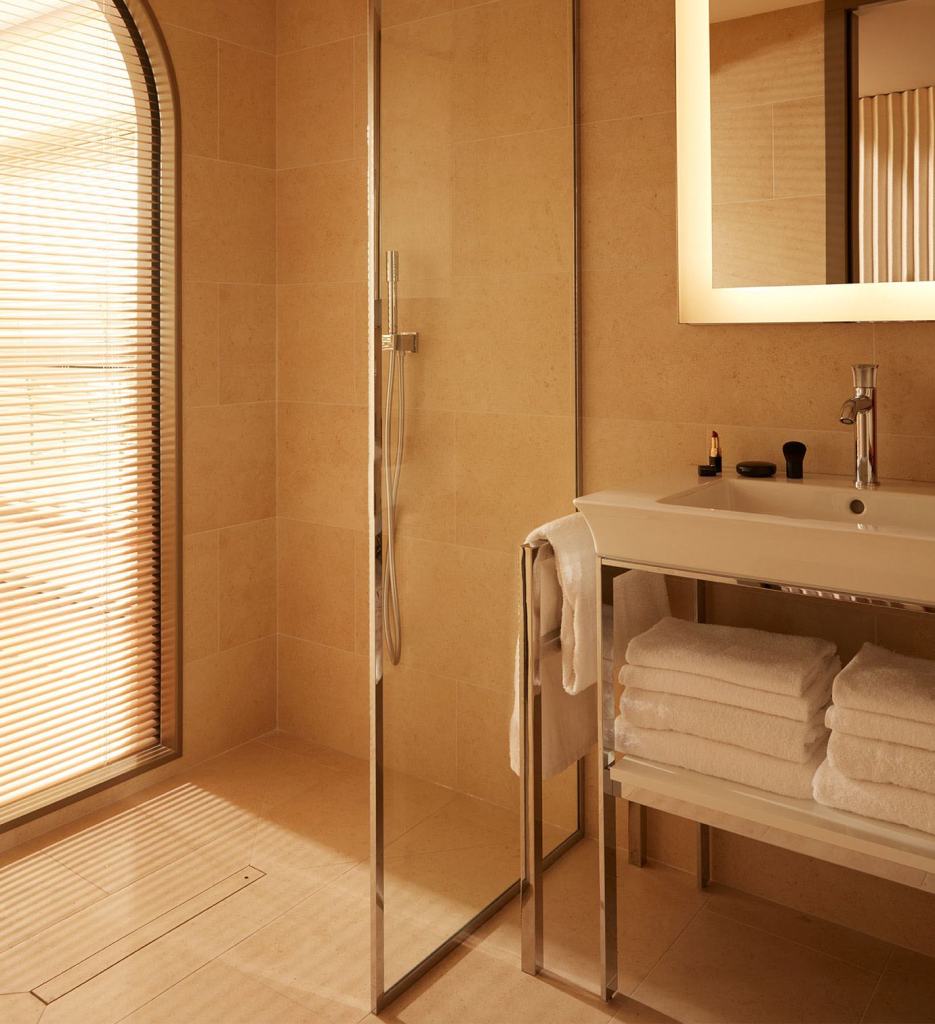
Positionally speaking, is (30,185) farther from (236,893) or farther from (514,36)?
(236,893)

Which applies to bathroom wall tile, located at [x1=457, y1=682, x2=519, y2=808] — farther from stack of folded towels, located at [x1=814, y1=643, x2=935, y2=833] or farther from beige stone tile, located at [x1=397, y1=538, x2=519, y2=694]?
stack of folded towels, located at [x1=814, y1=643, x2=935, y2=833]

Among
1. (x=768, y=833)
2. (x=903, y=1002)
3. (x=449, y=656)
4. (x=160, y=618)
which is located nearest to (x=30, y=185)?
(x=160, y=618)

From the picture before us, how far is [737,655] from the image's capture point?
65.6 inches

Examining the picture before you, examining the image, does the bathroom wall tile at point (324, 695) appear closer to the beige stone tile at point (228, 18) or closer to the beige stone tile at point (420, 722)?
the beige stone tile at point (420, 722)

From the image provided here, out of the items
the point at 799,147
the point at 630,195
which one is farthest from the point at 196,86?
the point at 799,147

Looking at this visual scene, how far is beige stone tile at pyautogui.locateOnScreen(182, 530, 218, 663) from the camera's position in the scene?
278cm

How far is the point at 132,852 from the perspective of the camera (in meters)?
2.41

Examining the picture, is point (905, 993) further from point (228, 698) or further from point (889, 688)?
point (228, 698)

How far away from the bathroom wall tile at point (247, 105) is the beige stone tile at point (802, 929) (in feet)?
7.68

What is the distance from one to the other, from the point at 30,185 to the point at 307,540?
4.04 feet

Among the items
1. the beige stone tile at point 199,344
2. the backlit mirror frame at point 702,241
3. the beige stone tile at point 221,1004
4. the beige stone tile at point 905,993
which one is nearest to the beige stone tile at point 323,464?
the beige stone tile at point 199,344

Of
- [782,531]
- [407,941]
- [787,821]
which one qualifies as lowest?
[407,941]

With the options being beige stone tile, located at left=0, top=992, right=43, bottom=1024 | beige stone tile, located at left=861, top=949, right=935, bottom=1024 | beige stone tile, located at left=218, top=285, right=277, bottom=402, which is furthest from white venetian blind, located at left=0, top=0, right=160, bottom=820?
beige stone tile, located at left=861, top=949, right=935, bottom=1024

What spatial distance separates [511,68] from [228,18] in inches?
48.3
